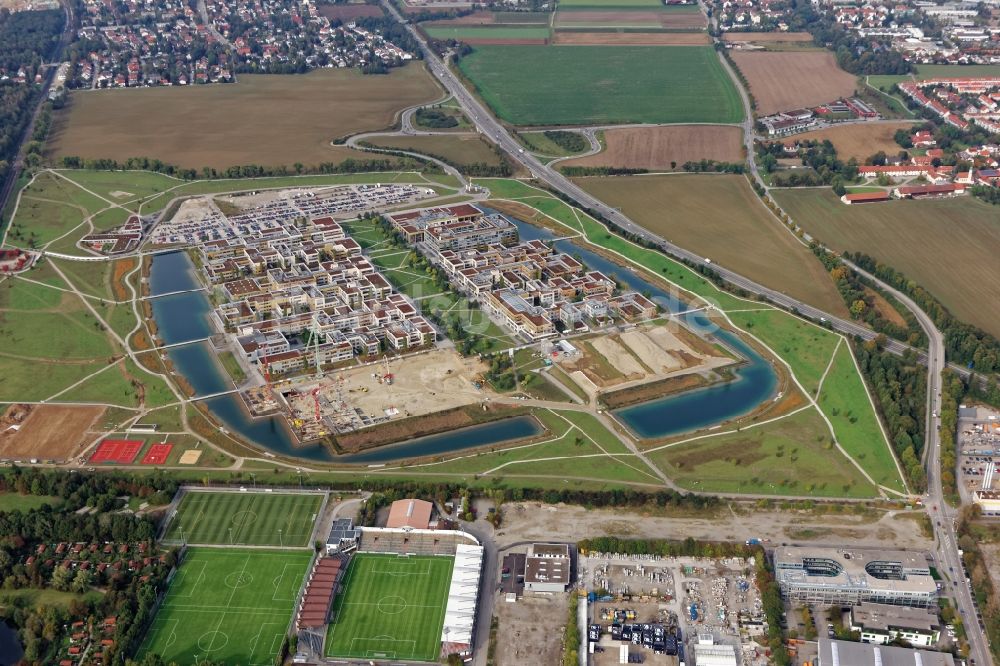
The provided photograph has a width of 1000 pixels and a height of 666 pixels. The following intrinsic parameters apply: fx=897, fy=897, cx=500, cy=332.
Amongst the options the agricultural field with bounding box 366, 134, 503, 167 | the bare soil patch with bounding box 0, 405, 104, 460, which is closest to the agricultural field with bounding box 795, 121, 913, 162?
the agricultural field with bounding box 366, 134, 503, 167

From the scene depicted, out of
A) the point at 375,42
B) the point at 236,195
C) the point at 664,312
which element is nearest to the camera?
the point at 664,312

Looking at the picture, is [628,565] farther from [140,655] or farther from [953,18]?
[953,18]

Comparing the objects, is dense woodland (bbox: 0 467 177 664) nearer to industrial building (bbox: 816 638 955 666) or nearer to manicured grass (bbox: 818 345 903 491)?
industrial building (bbox: 816 638 955 666)

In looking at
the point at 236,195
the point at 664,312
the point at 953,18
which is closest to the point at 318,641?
the point at 664,312

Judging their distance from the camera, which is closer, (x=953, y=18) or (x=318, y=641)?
(x=318, y=641)

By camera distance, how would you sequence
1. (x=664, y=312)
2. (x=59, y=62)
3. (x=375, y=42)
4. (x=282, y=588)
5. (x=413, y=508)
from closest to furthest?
(x=282, y=588)
(x=413, y=508)
(x=664, y=312)
(x=59, y=62)
(x=375, y=42)

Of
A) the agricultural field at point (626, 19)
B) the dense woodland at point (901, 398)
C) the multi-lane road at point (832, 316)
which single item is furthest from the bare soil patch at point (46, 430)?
the agricultural field at point (626, 19)
